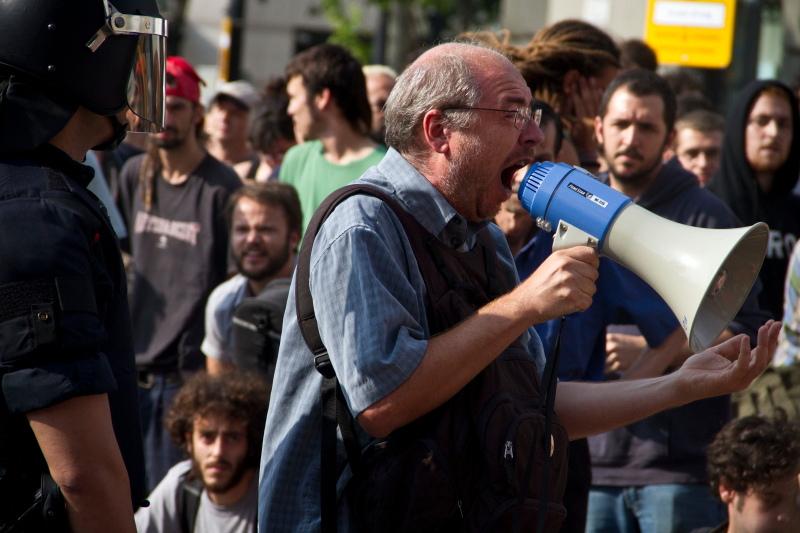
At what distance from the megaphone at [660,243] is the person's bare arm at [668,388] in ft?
0.49

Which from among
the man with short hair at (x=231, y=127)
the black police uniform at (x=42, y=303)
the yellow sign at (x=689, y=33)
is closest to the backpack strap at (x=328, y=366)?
the black police uniform at (x=42, y=303)

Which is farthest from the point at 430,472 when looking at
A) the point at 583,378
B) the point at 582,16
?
the point at 582,16

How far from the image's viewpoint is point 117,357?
9.66ft

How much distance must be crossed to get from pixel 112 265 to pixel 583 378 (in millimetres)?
2017

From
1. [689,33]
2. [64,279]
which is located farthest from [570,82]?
[689,33]

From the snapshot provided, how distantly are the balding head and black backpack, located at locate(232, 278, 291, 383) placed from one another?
7.37 feet

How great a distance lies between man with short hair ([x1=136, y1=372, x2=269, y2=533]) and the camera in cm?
508

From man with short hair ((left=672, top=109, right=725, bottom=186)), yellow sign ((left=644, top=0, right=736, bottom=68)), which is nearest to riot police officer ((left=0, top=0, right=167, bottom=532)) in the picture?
man with short hair ((left=672, top=109, right=725, bottom=186))

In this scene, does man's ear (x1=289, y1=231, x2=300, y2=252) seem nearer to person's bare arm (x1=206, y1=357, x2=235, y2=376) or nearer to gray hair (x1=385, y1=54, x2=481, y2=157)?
person's bare arm (x1=206, y1=357, x2=235, y2=376)

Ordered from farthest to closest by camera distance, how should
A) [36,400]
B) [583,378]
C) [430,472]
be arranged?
[583,378] < [430,472] < [36,400]

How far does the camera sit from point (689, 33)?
941 centimetres

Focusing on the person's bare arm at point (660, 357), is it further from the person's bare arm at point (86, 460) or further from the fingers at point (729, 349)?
the person's bare arm at point (86, 460)

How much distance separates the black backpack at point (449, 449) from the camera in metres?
2.84

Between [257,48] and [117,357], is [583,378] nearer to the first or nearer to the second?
[117,357]
